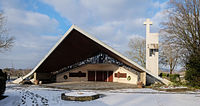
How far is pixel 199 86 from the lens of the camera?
9609mm

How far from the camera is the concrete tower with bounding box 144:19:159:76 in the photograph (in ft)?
57.9

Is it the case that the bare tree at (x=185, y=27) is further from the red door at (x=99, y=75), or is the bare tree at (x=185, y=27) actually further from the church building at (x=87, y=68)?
the red door at (x=99, y=75)

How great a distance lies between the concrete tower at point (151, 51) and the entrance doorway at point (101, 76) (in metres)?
4.93

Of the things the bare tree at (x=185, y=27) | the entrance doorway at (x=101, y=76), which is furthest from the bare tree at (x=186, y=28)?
the entrance doorway at (x=101, y=76)

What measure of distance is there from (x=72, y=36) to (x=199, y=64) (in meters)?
9.22

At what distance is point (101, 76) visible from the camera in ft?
68.7

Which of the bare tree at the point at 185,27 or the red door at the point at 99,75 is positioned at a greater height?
the bare tree at the point at 185,27

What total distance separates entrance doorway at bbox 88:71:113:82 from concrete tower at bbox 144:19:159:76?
4.93m

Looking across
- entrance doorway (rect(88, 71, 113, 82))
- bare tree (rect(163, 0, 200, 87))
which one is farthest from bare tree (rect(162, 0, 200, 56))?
entrance doorway (rect(88, 71, 113, 82))

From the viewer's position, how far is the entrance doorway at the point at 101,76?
20609mm

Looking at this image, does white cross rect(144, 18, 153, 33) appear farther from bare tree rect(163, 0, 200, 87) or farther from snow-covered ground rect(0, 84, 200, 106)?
snow-covered ground rect(0, 84, 200, 106)

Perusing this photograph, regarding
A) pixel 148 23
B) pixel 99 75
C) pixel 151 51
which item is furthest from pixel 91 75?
pixel 148 23

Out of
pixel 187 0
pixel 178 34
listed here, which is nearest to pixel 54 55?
pixel 178 34

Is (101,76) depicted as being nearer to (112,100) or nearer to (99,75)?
(99,75)
